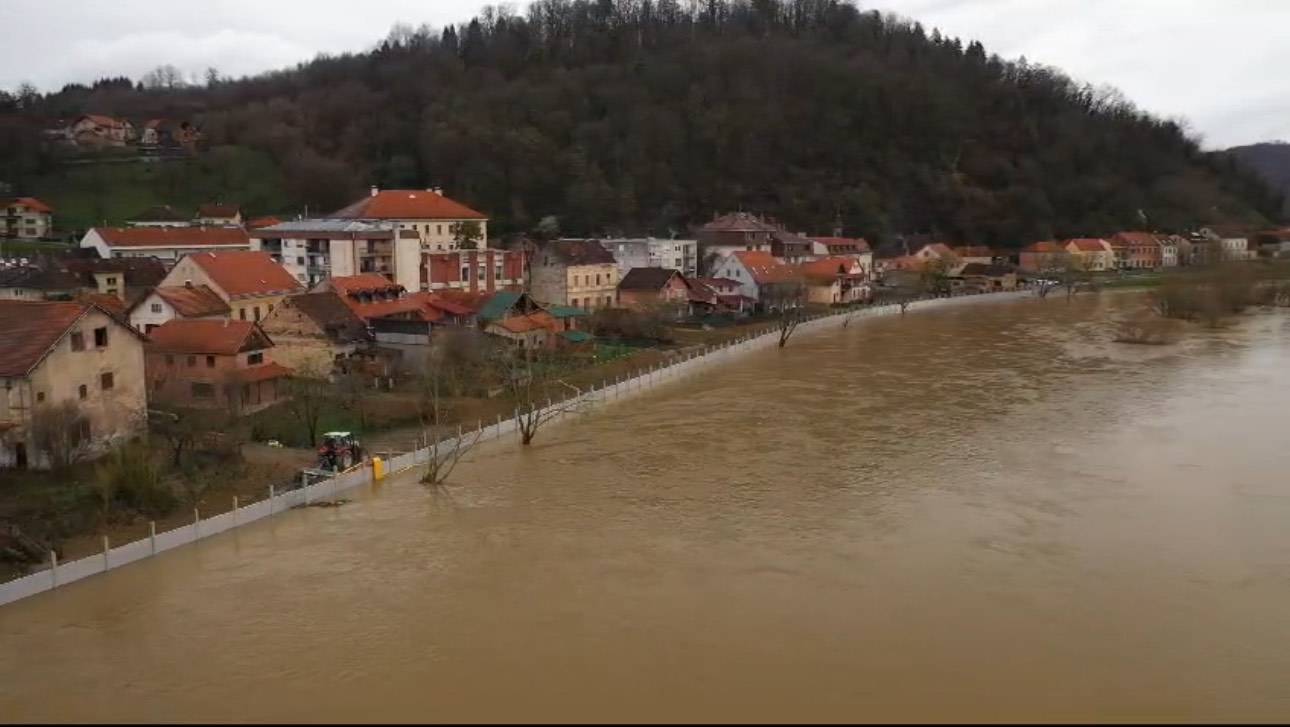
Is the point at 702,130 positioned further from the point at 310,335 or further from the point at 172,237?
the point at 310,335

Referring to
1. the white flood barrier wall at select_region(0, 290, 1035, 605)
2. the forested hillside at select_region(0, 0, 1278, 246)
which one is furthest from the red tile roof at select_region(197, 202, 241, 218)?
the white flood barrier wall at select_region(0, 290, 1035, 605)

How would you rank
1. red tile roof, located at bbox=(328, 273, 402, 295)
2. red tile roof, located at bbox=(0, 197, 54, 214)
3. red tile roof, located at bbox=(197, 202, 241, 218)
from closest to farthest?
1. red tile roof, located at bbox=(328, 273, 402, 295)
2. red tile roof, located at bbox=(0, 197, 54, 214)
3. red tile roof, located at bbox=(197, 202, 241, 218)

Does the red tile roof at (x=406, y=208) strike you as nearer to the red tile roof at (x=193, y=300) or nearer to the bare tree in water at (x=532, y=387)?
the red tile roof at (x=193, y=300)

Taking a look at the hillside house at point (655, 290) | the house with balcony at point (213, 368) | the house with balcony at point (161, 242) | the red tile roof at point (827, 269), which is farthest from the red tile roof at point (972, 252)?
the house with balcony at point (213, 368)

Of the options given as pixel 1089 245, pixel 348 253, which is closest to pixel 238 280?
pixel 348 253

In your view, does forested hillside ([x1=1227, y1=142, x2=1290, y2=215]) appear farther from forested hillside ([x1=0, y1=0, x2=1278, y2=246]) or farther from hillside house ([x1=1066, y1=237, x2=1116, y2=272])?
hillside house ([x1=1066, y1=237, x2=1116, y2=272])
